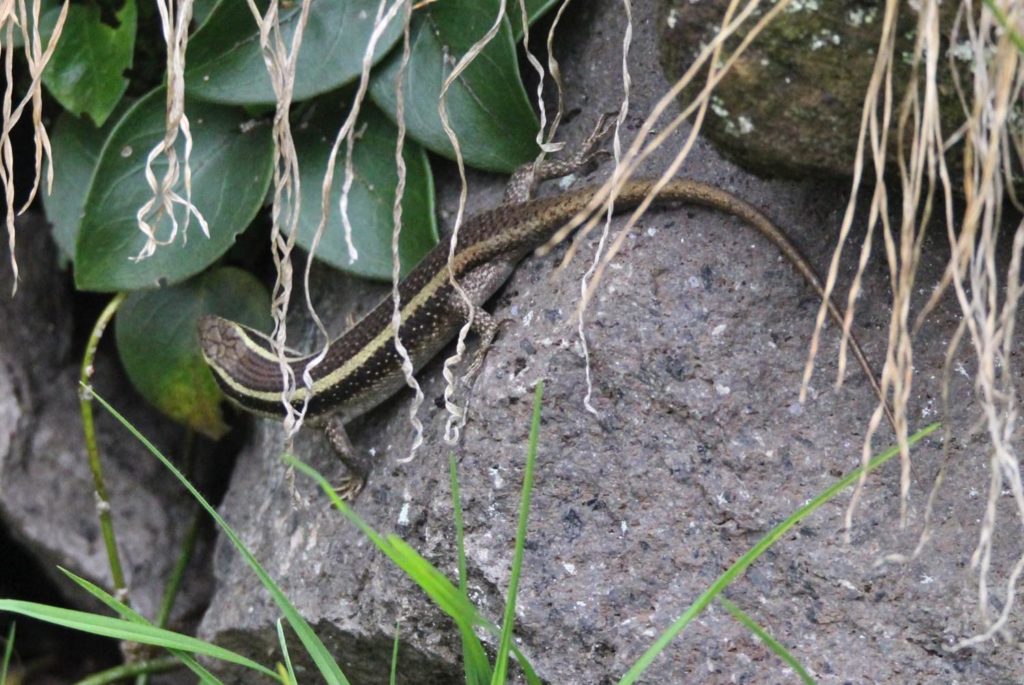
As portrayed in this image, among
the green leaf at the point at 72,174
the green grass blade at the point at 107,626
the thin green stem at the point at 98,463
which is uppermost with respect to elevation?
the green leaf at the point at 72,174

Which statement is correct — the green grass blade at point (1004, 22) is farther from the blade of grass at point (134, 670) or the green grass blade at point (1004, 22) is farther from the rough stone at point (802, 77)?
the blade of grass at point (134, 670)

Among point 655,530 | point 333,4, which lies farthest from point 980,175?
point 333,4

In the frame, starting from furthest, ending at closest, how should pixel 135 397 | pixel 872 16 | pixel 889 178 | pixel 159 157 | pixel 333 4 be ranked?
pixel 135 397 → pixel 159 157 → pixel 333 4 → pixel 889 178 → pixel 872 16

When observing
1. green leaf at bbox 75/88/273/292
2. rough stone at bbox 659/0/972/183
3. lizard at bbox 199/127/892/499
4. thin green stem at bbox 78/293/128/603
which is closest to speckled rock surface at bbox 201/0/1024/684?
lizard at bbox 199/127/892/499

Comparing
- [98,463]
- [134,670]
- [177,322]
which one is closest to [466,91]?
[177,322]

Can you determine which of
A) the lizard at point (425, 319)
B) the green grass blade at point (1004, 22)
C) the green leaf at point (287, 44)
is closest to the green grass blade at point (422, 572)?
the lizard at point (425, 319)

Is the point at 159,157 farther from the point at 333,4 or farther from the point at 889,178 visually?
the point at 889,178

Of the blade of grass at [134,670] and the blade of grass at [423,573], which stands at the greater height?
the blade of grass at [423,573]
